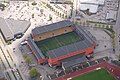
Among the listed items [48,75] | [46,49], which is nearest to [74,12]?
[46,49]

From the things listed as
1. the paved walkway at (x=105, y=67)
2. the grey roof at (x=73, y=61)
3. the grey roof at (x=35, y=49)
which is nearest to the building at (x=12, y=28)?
the grey roof at (x=35, y=49)

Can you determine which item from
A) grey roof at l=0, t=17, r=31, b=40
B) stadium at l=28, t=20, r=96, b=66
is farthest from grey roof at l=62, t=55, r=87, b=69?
grey roof at l=0, t=17, r=31, b=40

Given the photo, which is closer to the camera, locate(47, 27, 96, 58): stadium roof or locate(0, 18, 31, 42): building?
locate(47, 27, 96, 58): stadium roof

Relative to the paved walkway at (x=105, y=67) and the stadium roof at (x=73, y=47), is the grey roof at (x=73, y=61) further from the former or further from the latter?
the paved walkway at (x=105, y=67)

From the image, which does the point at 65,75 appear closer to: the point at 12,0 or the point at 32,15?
the point at 32,15

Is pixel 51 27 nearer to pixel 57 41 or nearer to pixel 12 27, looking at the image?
pixel 57 41

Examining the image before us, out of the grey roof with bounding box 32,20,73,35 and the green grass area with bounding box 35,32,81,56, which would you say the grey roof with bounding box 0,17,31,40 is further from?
the green grass area with bounding box 35,32,81,56
